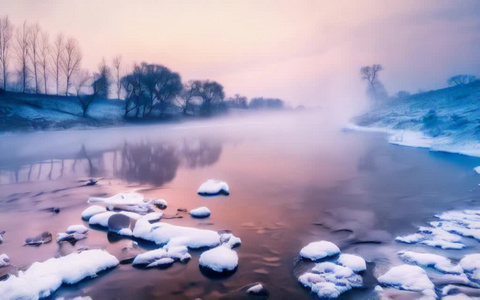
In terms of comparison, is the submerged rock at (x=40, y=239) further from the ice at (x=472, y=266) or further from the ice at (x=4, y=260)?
the ice at (x=472, y=266)

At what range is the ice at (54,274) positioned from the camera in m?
5.78

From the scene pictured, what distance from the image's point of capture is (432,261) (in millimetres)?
6918

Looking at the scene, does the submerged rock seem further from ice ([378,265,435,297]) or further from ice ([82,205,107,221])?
ice ([378,265,435,297])

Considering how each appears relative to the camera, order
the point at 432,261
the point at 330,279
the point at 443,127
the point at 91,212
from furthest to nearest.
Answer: the point at 443,127 < the point at 91,212 < the point at 432,261 < the point at 330,279

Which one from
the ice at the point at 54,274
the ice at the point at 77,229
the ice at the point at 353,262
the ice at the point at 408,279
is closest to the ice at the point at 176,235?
the ice at the point at 54,274

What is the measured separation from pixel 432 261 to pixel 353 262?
6.24 ft

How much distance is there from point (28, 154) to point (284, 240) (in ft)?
90.3

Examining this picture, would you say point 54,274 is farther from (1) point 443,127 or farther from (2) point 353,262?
(1) point 443,127

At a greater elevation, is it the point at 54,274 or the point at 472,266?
the point at 472,266

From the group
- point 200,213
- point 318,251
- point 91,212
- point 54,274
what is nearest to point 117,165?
point 91,212

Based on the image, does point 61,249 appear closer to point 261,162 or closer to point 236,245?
point 236,245

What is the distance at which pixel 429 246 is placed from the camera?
789 centimetres

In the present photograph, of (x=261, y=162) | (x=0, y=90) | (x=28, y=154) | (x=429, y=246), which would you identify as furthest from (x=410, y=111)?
(x=0, y=90)

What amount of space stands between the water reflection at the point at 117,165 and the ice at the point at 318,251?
10.6 m
